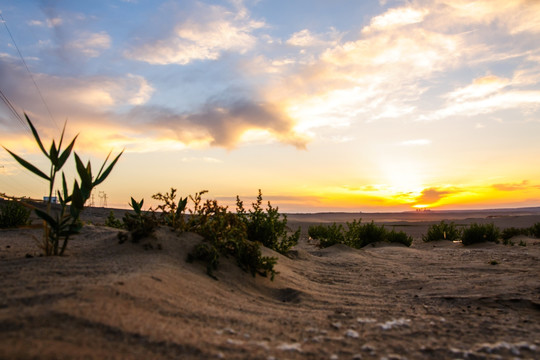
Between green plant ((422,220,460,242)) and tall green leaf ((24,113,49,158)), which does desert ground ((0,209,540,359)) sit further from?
green plant ((422,220,460,242))

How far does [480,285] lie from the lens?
5.02 metres

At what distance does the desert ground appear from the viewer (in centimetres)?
240

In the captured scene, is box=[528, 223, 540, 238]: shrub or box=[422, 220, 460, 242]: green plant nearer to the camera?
box=[422, 220, 460, 242]: green plant

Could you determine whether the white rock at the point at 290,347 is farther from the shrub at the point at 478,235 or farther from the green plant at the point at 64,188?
the shrub at the point at 478,235

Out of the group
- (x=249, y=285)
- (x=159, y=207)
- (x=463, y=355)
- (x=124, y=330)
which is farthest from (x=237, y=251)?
(x=463, y=355)

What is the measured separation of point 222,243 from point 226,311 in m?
1.59

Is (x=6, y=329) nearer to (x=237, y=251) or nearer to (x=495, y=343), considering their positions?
(x=237, y=251)

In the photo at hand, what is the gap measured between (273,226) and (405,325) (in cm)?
361

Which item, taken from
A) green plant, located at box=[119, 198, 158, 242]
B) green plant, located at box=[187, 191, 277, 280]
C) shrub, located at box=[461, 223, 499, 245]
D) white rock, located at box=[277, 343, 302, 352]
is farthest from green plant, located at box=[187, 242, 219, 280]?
shrub, located at box=[461, 223, 499, 245]

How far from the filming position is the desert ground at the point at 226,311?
2.40 meters

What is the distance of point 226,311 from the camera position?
3340 millimetres

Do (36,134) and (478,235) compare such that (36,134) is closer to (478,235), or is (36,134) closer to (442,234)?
(478,235)

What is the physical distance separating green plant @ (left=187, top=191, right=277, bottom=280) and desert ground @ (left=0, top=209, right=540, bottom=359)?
0.50 ft

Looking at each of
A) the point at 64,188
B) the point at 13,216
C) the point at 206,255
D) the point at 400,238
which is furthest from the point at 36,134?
the point at 400,238
